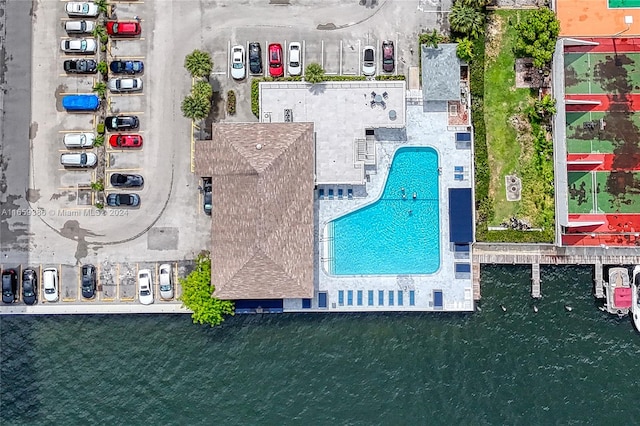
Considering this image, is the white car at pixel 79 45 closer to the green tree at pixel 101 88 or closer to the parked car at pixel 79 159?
the green tree at pixel 101 88

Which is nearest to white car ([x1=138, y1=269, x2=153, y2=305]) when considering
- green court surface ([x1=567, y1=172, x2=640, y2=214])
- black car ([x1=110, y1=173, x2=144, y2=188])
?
black car ([x1=110, y1=173, x2=144, y2=188])

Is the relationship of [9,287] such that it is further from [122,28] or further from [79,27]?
[122,28]

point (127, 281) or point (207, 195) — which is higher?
point (207, 195)

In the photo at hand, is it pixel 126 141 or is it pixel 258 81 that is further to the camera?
pixel 258 81

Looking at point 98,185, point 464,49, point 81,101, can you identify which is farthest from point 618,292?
point 81,101

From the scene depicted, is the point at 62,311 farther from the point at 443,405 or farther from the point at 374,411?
the point at 443,405

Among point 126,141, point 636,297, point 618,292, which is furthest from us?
point 126,141
